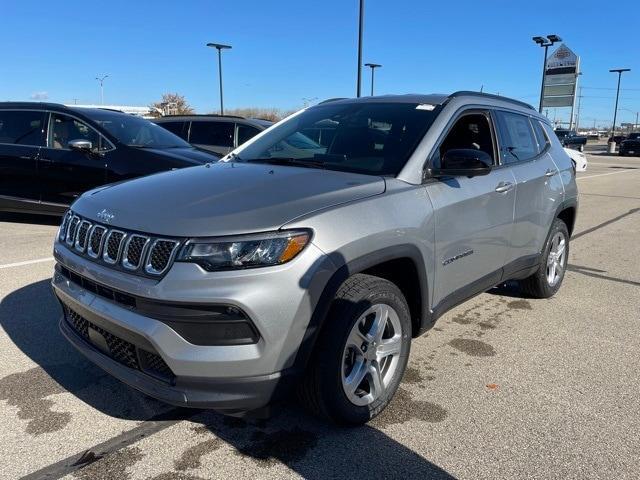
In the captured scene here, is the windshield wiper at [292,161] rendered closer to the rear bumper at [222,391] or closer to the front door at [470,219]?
the front door at [470,219]

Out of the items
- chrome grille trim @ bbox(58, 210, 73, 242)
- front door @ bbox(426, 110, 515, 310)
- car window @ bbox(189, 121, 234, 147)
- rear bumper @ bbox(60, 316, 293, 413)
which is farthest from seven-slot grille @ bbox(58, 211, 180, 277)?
car window @ bbox(189, 121, 234, 147)

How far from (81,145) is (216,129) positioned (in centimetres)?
408

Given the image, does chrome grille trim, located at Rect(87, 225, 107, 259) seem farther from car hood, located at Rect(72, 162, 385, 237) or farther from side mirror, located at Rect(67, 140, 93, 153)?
side mirror, located at Rect(67, 140, 93, 153)

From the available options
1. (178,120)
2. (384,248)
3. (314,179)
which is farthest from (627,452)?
(178,120)

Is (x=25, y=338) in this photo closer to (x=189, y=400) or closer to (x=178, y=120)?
(x=189, y=400)

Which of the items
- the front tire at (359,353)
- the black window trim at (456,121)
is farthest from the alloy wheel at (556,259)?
the front tire at (359,353)

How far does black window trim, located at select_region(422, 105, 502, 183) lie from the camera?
333 centimetres

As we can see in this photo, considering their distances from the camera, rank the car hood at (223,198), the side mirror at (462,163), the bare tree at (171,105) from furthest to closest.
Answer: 1. the bare tree at (171,105)
2. the side mirror at (462,163)
3. the car hood at (223,198)

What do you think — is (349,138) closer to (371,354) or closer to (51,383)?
(371,354)

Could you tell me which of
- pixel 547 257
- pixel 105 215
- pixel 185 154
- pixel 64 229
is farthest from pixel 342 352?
pixel 185 154

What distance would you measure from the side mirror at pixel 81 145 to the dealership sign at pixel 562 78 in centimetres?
3854

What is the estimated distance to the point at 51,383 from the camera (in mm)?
3334

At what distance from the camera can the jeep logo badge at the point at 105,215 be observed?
2705 mm

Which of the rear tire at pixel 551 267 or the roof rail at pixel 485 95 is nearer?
the roof rail at pixel 485 95
